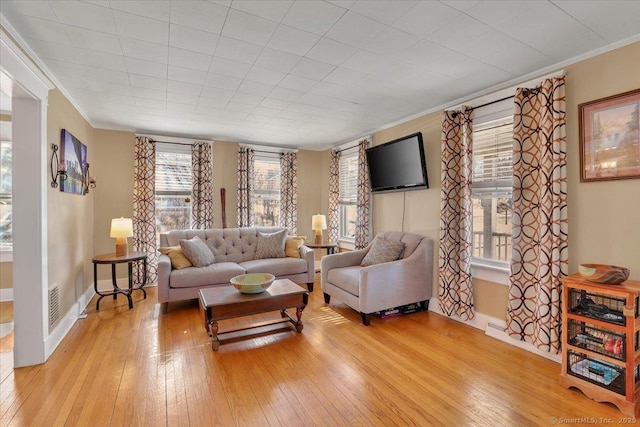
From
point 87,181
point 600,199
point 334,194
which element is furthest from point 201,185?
point 600,199

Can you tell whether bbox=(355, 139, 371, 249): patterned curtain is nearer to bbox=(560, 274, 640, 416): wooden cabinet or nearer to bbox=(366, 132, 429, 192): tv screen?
bbox=(366, 132, 429, 192): tv screen

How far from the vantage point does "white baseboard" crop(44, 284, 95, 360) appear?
99.5 inches

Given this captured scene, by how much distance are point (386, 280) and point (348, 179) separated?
246 centimetres

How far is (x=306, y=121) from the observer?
4059 mm

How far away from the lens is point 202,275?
12.1ft

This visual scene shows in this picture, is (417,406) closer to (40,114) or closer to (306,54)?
(306,54)

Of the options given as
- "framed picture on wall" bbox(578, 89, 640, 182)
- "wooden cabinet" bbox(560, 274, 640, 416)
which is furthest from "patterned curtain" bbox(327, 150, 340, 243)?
"wooden cabinet" bbox(560, 274, 640, 416)

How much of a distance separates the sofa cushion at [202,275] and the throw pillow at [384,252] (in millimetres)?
1646

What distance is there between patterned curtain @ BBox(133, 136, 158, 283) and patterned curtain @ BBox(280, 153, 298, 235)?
209 cm

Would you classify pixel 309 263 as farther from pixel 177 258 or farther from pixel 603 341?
pixel 603 341

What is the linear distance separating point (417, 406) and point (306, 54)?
256 cm

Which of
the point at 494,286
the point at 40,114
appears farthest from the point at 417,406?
the point at 40,114

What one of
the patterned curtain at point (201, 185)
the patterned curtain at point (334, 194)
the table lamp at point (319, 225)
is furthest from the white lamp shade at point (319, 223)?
the patterned curtain at point (201, 185)
